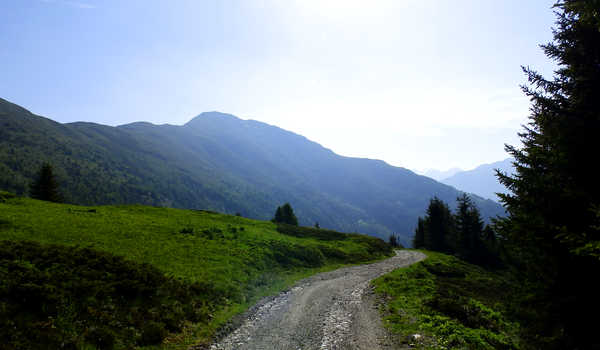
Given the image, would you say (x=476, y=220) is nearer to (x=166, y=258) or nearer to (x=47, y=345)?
(x=166, y=258)

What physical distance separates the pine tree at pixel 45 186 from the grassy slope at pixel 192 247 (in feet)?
100

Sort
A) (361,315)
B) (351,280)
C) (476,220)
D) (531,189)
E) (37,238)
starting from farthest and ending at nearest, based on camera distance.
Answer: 1. (476,220)
2. (351,280)
3. (37,238)
4. (361,315)
5. (531,189)

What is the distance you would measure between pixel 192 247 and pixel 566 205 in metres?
32.4

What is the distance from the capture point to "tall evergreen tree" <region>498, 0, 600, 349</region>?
8.64 metres

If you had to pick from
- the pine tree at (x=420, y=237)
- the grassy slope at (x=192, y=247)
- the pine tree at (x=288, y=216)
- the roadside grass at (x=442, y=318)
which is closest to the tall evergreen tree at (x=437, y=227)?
the pine tree at (x=420, y=237)

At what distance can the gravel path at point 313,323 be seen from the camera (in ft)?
47.0

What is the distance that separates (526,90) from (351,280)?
2547 cm

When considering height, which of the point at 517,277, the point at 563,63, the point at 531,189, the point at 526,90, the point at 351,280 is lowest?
the point at 351,280

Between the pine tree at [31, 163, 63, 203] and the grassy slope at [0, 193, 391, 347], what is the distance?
100ft

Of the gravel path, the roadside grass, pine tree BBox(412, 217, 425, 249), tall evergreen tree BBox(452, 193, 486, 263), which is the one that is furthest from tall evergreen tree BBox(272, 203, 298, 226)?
the gravel path

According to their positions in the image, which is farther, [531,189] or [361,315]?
[361,315]

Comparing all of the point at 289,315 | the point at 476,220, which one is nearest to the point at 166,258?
the point at 289,315

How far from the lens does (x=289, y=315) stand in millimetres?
18859

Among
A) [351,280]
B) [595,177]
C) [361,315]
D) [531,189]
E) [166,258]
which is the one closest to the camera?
[595,177]
